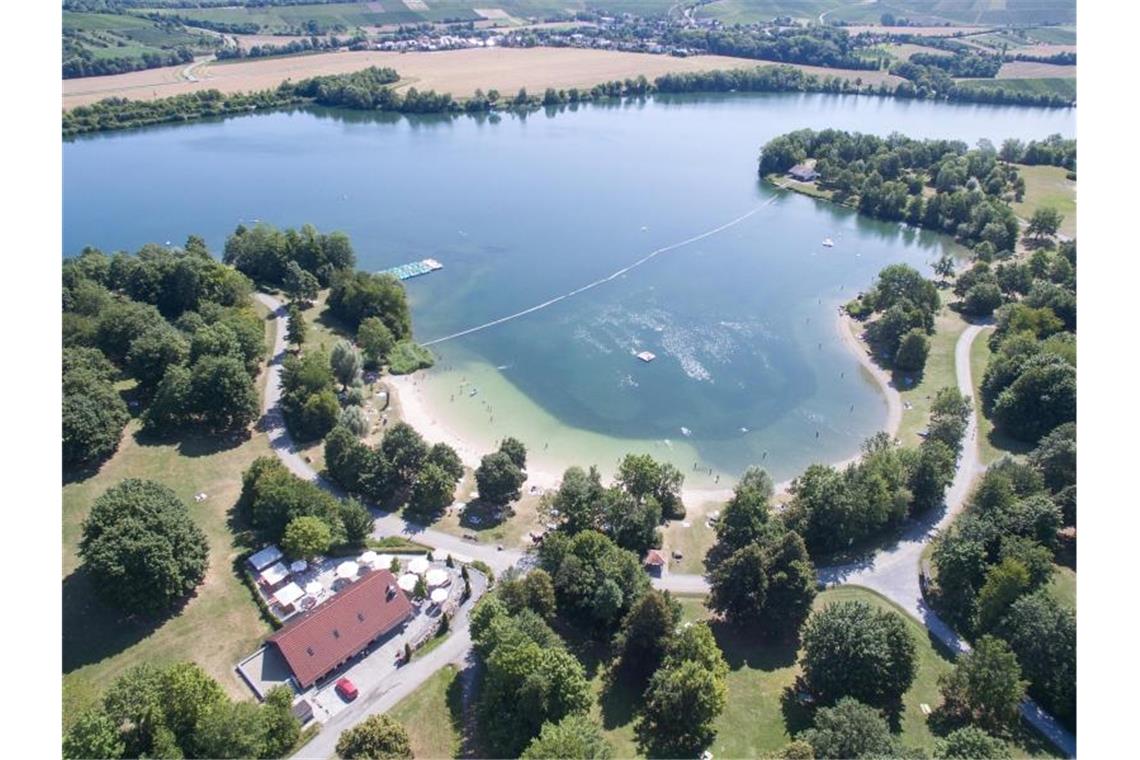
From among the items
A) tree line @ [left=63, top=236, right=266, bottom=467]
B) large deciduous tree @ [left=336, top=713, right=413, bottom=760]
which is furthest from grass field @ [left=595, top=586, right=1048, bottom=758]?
tree line @ [left=63, top=236, right=266, bottom=467]

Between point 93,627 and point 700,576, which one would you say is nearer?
point 93,627

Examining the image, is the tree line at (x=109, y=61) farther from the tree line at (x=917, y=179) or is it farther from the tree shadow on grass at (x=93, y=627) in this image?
the tree shadow on grass at (x=93, y=627)

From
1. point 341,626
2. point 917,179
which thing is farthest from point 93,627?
point 917,179

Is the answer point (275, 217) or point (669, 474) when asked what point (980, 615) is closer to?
point (669, 474)

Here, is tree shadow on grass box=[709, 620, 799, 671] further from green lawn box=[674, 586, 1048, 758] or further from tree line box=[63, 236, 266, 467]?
tree line box=[63, 236, 266, 467]

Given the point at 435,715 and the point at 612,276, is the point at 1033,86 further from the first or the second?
the point at 435,715

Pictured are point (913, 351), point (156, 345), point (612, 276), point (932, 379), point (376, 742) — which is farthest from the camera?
point (612, 276)

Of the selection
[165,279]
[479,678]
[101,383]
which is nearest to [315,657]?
[479,678]
